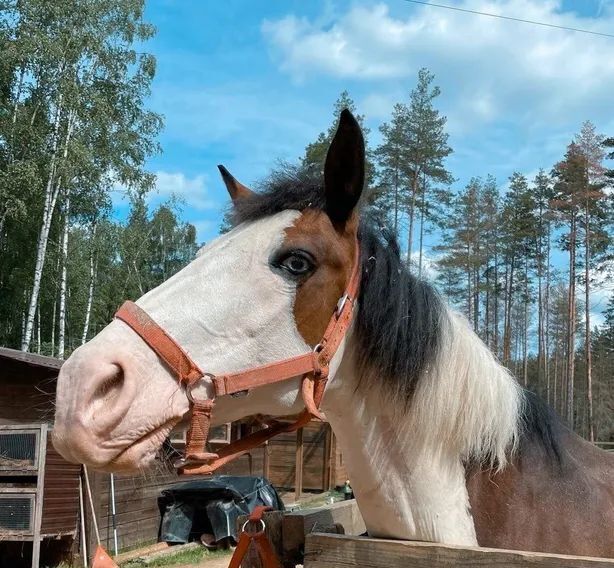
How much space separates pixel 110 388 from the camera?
4.95 ft

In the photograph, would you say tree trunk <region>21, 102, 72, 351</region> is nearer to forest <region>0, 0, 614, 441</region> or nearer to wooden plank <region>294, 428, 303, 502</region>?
forest <region>0, 0, 614, 441</region>

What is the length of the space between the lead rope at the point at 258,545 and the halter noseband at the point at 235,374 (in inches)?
15.7

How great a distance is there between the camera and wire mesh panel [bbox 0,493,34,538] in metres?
8.26

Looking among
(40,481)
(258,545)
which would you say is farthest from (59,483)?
(258,545)

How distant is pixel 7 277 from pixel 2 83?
20.6 ft

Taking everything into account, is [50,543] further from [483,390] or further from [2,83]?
[2,83]

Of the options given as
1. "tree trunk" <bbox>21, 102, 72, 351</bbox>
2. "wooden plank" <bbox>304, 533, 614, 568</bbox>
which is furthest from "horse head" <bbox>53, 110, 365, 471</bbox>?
"tree trunk" <bbox>21, 102, 72, 351</bbox>

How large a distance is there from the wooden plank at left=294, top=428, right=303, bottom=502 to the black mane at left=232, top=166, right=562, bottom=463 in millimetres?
16040

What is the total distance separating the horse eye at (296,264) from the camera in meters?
1.79

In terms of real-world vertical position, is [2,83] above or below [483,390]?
above

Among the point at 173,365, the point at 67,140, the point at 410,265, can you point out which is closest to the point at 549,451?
the point at 410,265

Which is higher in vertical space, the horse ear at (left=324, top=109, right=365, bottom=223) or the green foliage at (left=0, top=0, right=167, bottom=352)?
the green foliage at (left=0, top=0, right=167, bottom=352)

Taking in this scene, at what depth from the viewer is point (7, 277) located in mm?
20750

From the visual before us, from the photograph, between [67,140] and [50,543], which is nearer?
[50,543]
